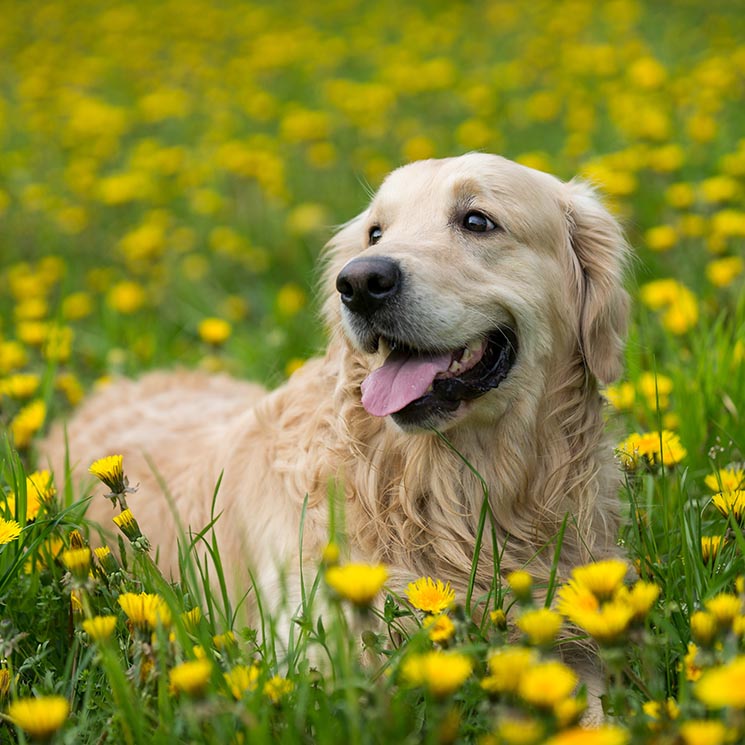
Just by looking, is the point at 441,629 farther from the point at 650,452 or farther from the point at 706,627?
the point at 650,452

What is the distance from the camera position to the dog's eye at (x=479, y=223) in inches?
106

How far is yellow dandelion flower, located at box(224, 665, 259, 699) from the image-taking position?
1710 mm

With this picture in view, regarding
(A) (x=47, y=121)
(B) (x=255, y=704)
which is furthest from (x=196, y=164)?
(B) (x=255, y=704)

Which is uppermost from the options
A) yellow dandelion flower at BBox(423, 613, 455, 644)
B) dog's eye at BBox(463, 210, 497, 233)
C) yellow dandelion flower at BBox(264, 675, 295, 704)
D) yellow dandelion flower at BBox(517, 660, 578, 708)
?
dog's eye at BBox(463, 210, 497, 233)

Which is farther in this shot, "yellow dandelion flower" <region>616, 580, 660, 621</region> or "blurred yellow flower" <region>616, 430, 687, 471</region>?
"blurred yellow flower" <region>616, 430, 687, 471</region>

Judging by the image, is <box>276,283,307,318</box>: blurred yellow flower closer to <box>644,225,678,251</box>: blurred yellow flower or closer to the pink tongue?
<box>644,225,678,251</box>: blurred yellow flower

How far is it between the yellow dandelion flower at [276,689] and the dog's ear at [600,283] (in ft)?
4.49

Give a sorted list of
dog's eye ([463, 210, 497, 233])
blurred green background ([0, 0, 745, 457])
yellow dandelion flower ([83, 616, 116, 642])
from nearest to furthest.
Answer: yellow dandelion flower ([83, 616, 116, 642])
dog's eye ([463, 210, 497, 233])
blurred green background ([0, 0, 745, 457])

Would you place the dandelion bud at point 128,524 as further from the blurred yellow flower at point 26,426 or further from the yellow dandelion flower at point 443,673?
the blurred yellow flower at point 26,426

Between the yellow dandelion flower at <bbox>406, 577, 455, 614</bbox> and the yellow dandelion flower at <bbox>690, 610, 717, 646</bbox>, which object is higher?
the yellow dandelion flower at <bbox>690, 610, 717, 646</bbox>

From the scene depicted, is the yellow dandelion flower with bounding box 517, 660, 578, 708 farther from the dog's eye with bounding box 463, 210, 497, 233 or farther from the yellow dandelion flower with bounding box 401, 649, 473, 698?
the dog's eye with bounding box 463, 210, 497, 233

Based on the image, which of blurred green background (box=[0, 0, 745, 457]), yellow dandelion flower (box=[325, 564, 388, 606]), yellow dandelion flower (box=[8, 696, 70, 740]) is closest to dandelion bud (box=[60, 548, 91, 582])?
yellow dandelion flower (box=[8, 696, 70, 740])

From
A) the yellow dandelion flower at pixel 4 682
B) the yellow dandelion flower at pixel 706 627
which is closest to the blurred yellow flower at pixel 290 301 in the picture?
the yellow dandelion flower at pixel 4 682

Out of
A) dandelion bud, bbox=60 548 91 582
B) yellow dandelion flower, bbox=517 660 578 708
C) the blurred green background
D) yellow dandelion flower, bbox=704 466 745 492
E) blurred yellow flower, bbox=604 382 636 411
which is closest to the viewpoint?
yellow dandelion flower, bbox=517 660 578 708
